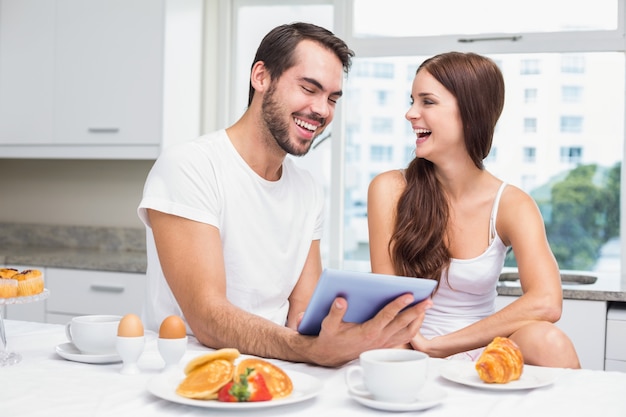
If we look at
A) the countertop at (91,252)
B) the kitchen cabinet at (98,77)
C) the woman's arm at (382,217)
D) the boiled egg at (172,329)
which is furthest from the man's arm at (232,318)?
the kitchen cabinet at (98,77)

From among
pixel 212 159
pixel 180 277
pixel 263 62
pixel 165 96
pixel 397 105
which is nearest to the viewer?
pixel 180 277

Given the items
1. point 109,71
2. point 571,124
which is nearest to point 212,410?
point 109,71

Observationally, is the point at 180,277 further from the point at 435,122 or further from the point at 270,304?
the point at 435,122

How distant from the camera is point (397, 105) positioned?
12.1ft

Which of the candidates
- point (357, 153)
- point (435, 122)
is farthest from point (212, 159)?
point (357, 153)

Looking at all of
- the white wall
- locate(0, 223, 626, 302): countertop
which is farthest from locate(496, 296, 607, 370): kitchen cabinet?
the white wall

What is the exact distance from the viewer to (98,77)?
3.52m

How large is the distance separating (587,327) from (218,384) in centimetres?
203

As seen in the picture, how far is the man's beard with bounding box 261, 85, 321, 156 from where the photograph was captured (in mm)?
1999

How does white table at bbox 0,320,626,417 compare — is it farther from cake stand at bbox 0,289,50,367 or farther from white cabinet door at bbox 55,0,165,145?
white cabinet door at bbox 55,0,165,145

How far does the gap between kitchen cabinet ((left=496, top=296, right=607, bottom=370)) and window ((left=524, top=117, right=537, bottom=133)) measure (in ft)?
3.33

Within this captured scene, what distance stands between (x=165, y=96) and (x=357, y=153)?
37.8 inches

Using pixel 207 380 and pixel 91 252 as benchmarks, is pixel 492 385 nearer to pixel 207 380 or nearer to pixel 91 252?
pixel 207 380

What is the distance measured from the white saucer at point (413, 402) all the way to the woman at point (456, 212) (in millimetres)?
928
